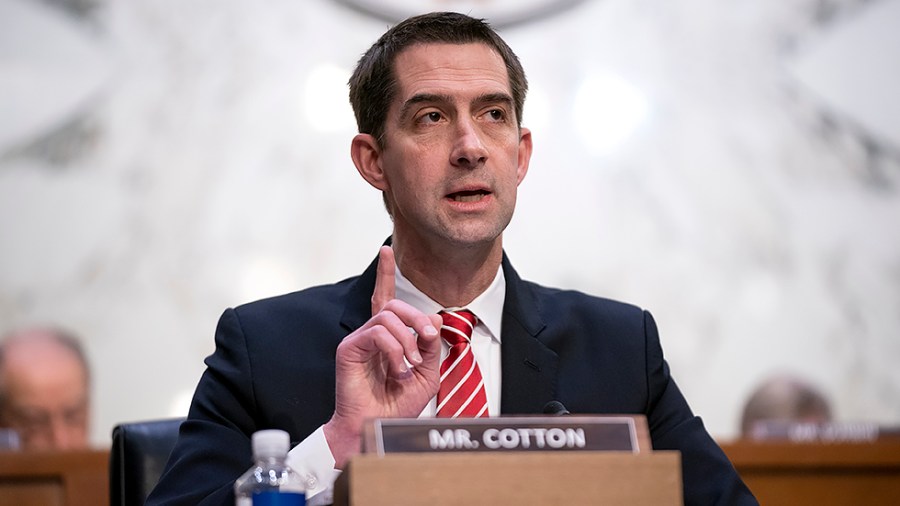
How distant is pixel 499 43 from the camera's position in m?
2.30

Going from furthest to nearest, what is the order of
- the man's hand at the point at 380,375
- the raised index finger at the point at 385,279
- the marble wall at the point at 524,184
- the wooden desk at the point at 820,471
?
1. the marble wall at the point at 524,184
2. the wooden desk at the point at 820,471
3. the raised index finger at the point at 385,279
4. the man's hand at the point at 380,375

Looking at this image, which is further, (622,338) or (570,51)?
(570,51)

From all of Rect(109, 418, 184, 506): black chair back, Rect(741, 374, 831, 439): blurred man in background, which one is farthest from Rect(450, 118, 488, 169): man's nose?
Rect(741, 374, 831, 439): blurred man in background

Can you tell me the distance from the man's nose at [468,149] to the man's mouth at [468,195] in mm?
50

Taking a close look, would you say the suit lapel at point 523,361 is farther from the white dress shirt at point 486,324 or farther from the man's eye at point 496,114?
the man's eye at point 496,114

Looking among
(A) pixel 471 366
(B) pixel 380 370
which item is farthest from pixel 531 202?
(B) pixel 380 370

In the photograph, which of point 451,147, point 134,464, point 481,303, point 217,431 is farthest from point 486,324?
point 134,464

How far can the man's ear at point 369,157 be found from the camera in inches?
91.7

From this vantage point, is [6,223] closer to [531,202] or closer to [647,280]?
[531,202]

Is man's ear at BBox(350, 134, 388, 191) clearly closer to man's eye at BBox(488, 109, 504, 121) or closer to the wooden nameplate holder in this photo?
man's eye at BBox(488, 109, 504, 121)

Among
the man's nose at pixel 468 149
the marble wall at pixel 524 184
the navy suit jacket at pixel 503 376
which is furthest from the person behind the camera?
the marble wall at pixel 524 184

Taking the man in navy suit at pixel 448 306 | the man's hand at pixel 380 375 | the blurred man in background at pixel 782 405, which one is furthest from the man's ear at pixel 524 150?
the blurred man in background at pixel 782 405

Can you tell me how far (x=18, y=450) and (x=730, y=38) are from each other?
2539 millimetres

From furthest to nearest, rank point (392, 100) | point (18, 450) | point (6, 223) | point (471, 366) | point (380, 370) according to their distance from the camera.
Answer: point (6, 223), point (18, 450), point (392, 100), point (471, 366), point (380, 370)
